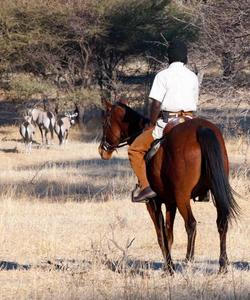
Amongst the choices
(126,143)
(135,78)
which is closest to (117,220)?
(126,143)

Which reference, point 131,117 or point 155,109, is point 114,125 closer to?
point 131,117

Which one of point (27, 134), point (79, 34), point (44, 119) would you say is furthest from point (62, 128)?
point (79, 34)

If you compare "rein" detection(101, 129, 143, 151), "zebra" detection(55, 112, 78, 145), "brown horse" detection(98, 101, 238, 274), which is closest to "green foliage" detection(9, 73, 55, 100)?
"zebra" detection(55, 112, 78, 145)

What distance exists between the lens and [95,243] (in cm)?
1199

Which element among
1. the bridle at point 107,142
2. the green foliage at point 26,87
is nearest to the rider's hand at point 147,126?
the bridle at point 107,142

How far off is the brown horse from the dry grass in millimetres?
464

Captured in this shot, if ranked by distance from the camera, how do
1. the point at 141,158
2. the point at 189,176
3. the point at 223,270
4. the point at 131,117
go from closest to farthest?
1. the point at 223,270
2. the point at 189,176
3. the point at 141,158
4. the point at 131,117

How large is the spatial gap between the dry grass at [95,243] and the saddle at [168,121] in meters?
1.03

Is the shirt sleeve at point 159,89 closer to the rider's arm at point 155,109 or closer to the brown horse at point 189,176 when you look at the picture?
the rider's arm at point 155,109

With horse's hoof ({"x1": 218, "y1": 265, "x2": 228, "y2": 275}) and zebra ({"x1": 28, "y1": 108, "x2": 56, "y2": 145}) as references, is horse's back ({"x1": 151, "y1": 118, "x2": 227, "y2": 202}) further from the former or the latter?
zebra ({"x1": 28, "y1": 108, "x2": 56, "y2": 145})

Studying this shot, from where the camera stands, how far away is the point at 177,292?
25.4 feet

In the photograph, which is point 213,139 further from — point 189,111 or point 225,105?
point 225,105

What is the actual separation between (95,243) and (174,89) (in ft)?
10.7

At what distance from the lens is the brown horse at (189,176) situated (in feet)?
28.8
